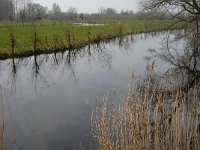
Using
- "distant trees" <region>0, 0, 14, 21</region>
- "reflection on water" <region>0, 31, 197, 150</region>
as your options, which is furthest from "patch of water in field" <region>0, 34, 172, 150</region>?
"distant trees" <region>0, 0, 14, 21</region>

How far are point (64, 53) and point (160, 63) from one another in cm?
875

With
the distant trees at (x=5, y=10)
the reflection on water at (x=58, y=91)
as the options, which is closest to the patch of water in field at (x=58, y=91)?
the reflection on water at (x=58, y=91)

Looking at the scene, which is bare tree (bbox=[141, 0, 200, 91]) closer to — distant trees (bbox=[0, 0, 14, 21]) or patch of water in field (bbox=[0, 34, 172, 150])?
patch of water in field (bbox=[0, 34, 172, 150])

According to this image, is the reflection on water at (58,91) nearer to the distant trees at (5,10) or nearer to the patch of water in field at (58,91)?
the patch of water in field at (58,91)

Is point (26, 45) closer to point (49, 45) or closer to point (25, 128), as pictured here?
point (49, 45)

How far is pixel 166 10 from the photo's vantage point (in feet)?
68.2

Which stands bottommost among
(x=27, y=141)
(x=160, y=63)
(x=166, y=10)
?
(x=27, y=141)

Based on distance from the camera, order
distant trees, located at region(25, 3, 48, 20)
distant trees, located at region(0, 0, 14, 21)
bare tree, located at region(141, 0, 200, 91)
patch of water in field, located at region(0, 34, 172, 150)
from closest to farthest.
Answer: patch of water in field, located at region(0, 34, 172, 150) < bare tree, located at region(141, 0, 200, 91) < distant trees, located at region(0, 0, 14, 21) < distant trees, located at region(25, 3, 48, 20)

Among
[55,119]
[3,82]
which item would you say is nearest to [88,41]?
[3,82]

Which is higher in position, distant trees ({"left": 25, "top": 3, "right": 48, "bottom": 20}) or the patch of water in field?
distant trees ({"left": 25, "top": 3, "right": 48, "bottom": 20})

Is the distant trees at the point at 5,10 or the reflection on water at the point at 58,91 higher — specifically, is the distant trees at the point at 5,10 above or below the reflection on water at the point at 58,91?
above

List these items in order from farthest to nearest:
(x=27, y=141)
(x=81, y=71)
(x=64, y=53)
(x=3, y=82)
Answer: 1. (x=64, y=53)
2. (x=81, y=71)
3. (x=3, y=82)
4. (x=27, y=141)

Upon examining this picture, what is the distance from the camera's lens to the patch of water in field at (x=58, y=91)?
927 cm

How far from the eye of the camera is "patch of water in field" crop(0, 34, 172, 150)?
927 cm
